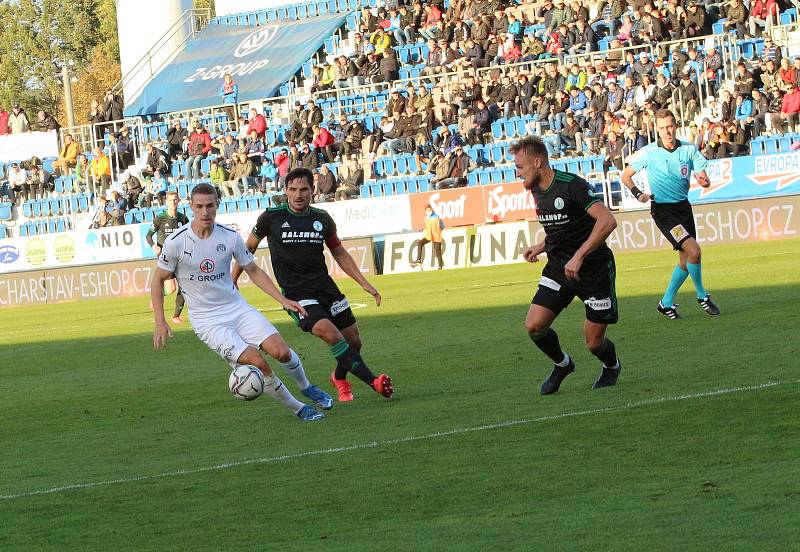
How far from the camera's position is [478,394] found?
36.7ft

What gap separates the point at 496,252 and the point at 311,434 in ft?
77.6

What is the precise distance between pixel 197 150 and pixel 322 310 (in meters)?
32.7

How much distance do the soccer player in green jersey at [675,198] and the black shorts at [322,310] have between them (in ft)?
15.9

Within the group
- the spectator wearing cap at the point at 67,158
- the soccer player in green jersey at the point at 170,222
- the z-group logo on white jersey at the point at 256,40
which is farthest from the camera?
the z-group logo on white jersey at the point at 256,40

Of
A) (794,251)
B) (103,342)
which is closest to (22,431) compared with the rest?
(103,342)

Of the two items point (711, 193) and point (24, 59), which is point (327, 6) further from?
point (24, 59)

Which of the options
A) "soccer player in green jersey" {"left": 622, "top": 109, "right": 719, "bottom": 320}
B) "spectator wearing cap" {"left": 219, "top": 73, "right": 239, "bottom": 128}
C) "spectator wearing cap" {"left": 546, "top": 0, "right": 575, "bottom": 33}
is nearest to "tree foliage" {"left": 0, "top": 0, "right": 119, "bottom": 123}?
"spectator wearing cap" {"left": 219, "top": 73, "right": 239, "bottom": 128}

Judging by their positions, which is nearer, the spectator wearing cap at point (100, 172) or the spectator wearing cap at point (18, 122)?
the spectator wearing cap at point (100, 172)

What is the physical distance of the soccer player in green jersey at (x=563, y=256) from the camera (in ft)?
33.5

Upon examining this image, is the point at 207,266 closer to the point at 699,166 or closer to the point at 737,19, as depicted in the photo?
the point at 699,166

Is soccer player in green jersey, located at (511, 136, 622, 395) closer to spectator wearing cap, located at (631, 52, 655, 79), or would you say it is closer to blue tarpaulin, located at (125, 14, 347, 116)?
spectator wearing cap, located at (631, 52, 655, 79)

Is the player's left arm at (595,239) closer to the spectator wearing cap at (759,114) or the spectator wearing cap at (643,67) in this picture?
the spectator wearing cap at (759,114)

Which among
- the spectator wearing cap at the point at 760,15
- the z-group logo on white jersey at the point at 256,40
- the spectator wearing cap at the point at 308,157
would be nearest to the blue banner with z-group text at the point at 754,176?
the spectator wearing cap at the point at 760,15

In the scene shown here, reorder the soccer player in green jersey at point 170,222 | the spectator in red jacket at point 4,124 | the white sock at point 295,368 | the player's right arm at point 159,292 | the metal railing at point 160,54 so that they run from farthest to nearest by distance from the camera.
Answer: the metal railing at point 160,54, the spectator in red jacket at point 4,124, the soccer player in green jersey at point 170,222, the white sock at point 295,368, the player's right arm at point 159,292
